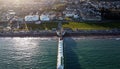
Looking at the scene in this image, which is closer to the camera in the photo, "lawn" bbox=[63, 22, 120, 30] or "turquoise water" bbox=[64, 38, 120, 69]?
"turquoise water" bbox=[64, 38, 120, 69]

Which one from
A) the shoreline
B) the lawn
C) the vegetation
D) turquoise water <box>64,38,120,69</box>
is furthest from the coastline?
the vegetation

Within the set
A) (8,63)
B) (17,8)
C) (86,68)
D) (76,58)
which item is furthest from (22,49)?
(17,8)

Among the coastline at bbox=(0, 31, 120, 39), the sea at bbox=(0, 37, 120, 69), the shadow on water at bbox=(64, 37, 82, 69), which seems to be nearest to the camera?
the shadow on water at bbox=(64, 37, 82, 69)

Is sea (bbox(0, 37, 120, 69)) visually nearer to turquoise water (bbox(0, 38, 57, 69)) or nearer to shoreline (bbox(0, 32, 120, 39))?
turquoise water (bbox(0, 38, 57, 69))

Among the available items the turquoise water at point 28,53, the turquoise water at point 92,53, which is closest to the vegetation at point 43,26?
the turquoise water at point 28,53

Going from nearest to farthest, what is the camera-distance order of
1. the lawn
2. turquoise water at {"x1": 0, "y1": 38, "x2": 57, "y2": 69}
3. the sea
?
the sea
turquoise water at {"x1": 0, "y1": 38, "x2": 57, "y2": 69}
the lawn

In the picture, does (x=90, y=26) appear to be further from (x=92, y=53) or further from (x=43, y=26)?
(x=92, y=53)

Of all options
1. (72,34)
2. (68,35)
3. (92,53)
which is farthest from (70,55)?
(72,34)

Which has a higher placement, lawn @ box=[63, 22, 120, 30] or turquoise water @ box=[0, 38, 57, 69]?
lawn @ box=[63, 22, 120, 30]
